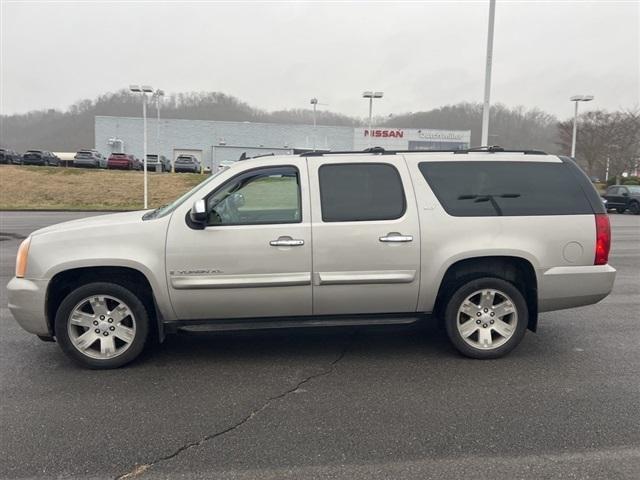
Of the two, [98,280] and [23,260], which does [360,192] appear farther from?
[23,260]

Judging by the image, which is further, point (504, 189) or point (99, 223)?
point (504, 189)

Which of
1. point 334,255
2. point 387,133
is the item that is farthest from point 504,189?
point 387,133

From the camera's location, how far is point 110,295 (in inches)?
174

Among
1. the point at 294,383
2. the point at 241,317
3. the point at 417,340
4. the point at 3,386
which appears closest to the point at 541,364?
the point at 417,340

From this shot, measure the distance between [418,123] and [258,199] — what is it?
7398 cm

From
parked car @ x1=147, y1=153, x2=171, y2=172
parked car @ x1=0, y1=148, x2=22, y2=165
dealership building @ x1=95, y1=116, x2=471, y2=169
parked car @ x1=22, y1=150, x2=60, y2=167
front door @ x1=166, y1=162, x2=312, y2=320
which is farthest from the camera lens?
dealership building @ x1=95, y1=116, x2=471, y2=169

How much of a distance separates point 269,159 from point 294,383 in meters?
1.96

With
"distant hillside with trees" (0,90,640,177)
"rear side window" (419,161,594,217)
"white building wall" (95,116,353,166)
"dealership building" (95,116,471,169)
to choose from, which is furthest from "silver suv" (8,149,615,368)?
"white building wall" (95,116,353,166)

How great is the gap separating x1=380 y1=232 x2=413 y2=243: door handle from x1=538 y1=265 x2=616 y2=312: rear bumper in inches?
49.8

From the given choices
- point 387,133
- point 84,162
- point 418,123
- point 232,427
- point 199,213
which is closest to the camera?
point 232,427

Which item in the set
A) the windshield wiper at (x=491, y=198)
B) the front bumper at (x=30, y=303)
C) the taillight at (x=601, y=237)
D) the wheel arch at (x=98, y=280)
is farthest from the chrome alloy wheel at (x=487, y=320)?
the front bumper at (x=30, y=303)

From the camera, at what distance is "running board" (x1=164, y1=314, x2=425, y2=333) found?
4535 millimetres

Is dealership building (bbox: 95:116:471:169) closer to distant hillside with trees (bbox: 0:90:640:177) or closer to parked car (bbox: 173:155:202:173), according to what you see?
distant hillside with trees (bbox: 0:90:640:177)

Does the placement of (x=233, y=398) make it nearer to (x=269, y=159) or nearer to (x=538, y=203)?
(x=269, y=159)
